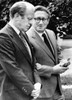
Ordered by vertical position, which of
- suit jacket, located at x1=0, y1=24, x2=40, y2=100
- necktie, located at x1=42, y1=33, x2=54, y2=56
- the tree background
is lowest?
the tree background

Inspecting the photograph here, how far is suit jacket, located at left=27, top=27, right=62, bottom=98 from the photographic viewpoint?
16.3ft

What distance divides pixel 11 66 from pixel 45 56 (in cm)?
125

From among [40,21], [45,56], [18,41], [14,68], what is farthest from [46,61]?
[14,68]

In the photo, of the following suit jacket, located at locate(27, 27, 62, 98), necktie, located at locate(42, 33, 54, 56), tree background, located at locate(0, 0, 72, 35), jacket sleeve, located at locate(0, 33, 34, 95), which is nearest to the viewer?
jacket sleeve, located at locate(0, 33, 34, 95)

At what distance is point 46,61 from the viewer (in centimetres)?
502

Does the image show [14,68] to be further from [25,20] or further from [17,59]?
[25,20]

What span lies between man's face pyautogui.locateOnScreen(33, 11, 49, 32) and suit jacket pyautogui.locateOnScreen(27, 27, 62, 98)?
0.08 metres

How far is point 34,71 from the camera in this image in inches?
160

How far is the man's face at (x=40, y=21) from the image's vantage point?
5.18 metres

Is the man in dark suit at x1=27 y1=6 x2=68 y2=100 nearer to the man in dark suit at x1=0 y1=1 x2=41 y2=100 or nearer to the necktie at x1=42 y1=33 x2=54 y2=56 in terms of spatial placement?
the necktie at x1=42 y1=33 x2=54 y2=56

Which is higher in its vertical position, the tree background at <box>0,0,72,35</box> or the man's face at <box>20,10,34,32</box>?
the man's face at <box>20,10,34,32</box>

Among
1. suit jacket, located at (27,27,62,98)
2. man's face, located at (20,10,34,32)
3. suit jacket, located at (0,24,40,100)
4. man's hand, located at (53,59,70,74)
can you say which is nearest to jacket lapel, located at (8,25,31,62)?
suit jacket, located at (0,24,40,100)

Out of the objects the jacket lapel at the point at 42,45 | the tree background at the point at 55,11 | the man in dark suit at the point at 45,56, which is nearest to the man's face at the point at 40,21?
the man in dark suit at the point at 45,56

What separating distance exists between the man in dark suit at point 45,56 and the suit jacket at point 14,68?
966 mm
